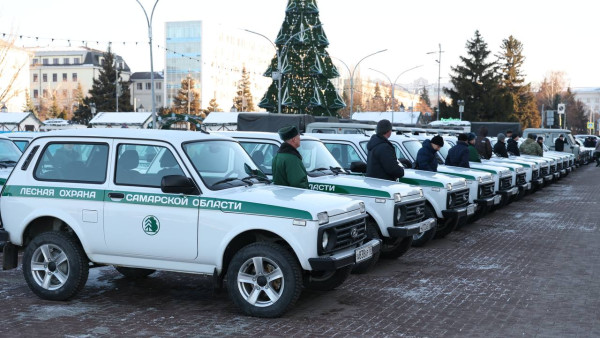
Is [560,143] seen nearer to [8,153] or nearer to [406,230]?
[406,230]

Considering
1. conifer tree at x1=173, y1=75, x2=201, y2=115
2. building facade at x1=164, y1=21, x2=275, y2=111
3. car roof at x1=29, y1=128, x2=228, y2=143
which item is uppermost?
building facade at x1=164, y1=21, x2=275, y2=111

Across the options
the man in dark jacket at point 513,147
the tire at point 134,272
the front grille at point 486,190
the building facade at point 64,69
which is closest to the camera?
the tire at point 134,272

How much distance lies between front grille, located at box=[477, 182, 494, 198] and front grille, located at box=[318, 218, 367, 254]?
7.77 meters

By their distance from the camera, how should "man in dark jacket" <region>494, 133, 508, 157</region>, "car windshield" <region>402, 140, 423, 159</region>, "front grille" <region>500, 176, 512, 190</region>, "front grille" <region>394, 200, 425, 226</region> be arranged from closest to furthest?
"front grille" <region>394, 200, 425, 226</region> < "car windshield" <region>402, 140, 423, 159</region> < "front grille" <region>500, 176, 512, 190</region> < "man in dark jacket" <region>494, 133, 508, 157</region>

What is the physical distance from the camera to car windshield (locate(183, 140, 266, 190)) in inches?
311

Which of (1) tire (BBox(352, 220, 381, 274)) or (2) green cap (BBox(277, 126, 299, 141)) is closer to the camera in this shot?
(2) green cap (BBox(277, 126, 299, 141))

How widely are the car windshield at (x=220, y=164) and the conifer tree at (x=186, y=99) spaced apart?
331ft

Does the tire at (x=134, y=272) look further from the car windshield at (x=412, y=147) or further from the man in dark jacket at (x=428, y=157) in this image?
the car windshield at (x=412, y=147)

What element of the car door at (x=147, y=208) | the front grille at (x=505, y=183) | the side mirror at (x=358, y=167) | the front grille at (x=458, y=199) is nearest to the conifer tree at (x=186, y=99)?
the front grille at (x=505, y=183)

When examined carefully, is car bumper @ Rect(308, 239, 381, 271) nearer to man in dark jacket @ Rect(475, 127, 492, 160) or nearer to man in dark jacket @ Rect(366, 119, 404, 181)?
man in dark jacket @ Rect(366, 119, 404, 181)

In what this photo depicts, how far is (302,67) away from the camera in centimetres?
4944

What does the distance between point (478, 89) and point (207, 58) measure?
164 feet

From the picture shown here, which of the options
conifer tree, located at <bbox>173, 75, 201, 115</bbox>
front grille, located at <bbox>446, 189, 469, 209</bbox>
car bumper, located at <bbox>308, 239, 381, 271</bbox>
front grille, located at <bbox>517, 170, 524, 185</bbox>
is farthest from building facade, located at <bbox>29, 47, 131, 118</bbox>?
car bumper, located at <bbox>308, 239, 381, 271</bbox>

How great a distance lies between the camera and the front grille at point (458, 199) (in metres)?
13.0
